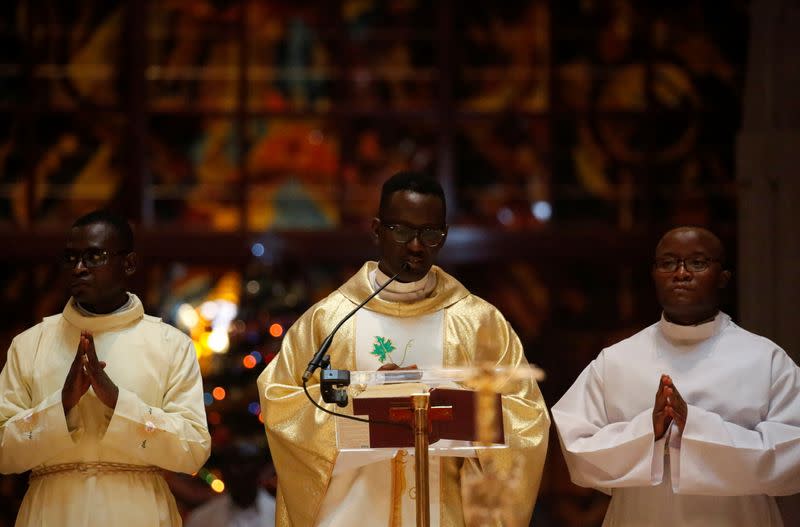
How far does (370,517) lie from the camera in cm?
657

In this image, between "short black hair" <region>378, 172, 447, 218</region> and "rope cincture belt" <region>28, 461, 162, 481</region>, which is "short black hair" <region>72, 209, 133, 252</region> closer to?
"rope cincture belt" <region>28, 461, 162, 481</region>

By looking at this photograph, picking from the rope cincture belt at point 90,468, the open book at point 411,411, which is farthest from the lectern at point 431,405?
the rope cincture belt at point 90,468

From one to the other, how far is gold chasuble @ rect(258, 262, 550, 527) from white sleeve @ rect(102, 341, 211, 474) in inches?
11.3

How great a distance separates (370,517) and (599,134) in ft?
15.1

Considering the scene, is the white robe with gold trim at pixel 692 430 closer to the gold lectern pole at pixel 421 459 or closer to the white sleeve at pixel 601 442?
the white sleeve at pixel 601 442

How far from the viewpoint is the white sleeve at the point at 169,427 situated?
6492 mm

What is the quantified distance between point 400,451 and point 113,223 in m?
1.42

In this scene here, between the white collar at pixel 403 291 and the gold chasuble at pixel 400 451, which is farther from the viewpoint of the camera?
the white collar at pixel 403 291

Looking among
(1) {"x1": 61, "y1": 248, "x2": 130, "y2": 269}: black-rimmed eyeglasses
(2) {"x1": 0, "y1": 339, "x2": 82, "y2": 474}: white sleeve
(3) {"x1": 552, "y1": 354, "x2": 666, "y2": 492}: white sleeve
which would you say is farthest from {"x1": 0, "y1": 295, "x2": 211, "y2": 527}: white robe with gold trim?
(3) {"x1": 552, "y1": 354, "x2": 666, "y2": 492}: white sleeve

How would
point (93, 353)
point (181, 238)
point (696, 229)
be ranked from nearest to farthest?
point (93, 353), point (696, 229), point (181, 238)

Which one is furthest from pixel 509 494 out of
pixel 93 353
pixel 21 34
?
pixel 21 34

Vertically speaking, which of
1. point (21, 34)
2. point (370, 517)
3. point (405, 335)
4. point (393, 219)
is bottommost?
point (370, 517)

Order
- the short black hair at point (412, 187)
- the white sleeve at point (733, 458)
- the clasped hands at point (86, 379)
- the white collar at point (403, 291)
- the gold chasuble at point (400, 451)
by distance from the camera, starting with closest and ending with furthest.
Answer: the clasped hands at point (86, 379), the white sleeve at point (733, 458), the gold chasuble at point (400, 451), the short black hair at point (412, 187), the white collar at point (403, 291)

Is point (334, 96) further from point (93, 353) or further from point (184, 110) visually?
point (93, 353)
